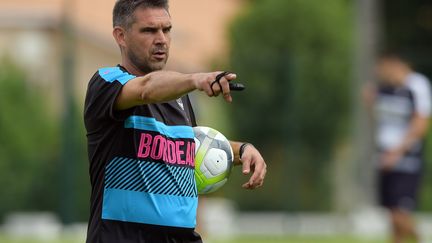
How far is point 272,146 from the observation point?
1992 centimetres

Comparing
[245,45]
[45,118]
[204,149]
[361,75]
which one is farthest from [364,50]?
[204,149]

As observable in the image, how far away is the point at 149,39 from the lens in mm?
5648

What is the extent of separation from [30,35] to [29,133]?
15241mm

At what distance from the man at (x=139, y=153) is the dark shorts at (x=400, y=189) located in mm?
7304

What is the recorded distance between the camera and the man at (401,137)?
12.8 metres

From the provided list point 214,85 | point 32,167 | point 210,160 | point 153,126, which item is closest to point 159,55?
point 153,126

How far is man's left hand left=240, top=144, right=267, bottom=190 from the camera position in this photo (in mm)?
5473

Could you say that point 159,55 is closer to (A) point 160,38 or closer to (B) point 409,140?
(A) point 160,38

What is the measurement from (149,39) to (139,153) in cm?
53

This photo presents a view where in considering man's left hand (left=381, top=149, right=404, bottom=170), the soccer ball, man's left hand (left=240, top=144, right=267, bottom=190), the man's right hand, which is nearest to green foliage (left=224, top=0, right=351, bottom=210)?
man's left hand (left=381, top=149, right=404, bottom=170)

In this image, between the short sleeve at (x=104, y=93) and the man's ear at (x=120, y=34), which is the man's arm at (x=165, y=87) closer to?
the short sleeve at (x=104, y=93)

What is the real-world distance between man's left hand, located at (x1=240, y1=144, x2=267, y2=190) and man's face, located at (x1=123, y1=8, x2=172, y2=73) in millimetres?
579

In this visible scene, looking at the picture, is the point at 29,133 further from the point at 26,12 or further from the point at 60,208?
the point at 26,12

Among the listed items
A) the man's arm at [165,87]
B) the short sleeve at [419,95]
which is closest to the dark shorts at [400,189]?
the short sleeve at [419,95]
